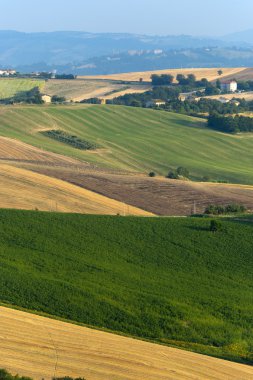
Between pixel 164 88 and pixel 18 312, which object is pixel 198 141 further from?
pixel 18 312

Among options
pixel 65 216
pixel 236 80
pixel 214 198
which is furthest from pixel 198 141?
pixel 236 80

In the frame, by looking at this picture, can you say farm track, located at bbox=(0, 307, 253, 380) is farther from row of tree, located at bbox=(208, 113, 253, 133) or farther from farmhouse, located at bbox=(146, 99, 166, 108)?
farmhouse, located at bbox=(146, 99, 166, 108)

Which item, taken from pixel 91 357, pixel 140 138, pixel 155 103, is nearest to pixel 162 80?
pixel 155 103

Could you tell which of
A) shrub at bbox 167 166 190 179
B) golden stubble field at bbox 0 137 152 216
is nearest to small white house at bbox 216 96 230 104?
shrub at bbox 167 166 190 179

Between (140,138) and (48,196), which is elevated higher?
(48,196)

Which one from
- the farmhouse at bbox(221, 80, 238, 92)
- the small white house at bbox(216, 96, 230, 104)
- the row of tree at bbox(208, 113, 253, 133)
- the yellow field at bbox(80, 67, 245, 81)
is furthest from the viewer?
the yellow field at bbox(80, 67, 245, 81)

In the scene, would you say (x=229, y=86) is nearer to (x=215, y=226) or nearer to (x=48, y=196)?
(x=48, y=196)

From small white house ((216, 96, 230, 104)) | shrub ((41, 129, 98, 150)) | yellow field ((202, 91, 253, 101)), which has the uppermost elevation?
yellow field ((202, 91, 253, 101))
